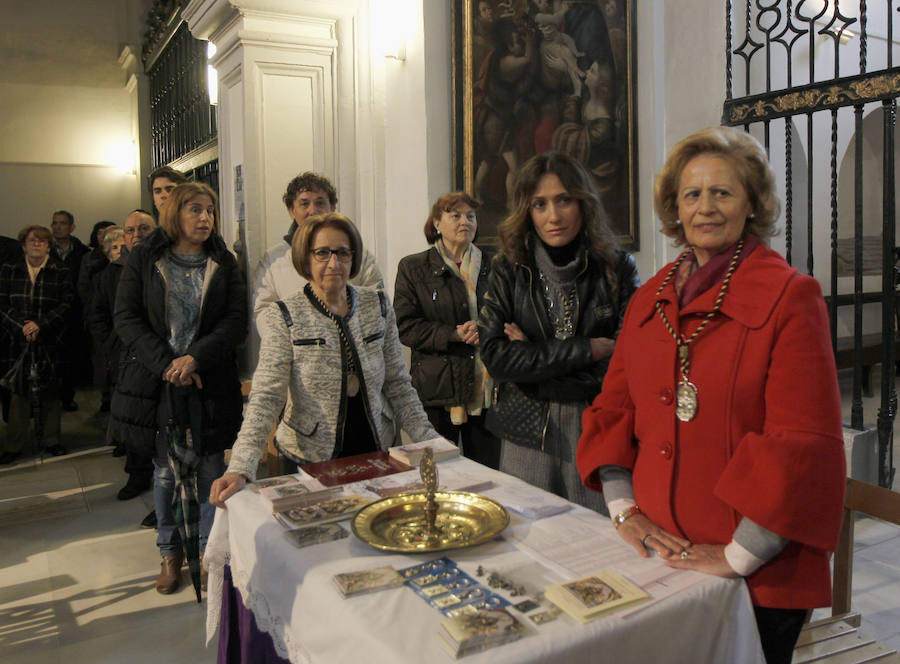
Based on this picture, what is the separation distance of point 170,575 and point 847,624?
10.0 ft

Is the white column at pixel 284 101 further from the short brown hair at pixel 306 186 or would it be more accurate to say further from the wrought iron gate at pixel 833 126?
the wrought iron gate at pixel 833 126

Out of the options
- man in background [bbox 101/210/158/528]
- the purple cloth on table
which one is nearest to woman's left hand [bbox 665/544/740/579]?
the purple cloth on table

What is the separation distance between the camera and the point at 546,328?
2645mm

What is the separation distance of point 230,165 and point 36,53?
8.37 m

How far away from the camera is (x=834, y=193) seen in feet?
14.7

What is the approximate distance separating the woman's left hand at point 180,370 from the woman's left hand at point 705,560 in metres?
2.59

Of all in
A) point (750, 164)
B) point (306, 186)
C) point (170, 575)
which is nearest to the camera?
point (750, 164)

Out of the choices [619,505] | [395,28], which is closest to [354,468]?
[619,505]

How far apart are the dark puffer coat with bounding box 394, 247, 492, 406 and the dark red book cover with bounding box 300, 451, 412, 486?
1.29 metres

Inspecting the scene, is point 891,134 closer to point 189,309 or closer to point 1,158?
point 189,309

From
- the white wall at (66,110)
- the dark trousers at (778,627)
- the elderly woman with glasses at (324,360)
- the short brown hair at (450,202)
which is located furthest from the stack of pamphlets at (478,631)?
the white wall at (66,110)

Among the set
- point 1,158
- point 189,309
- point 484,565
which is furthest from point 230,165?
point 1,158

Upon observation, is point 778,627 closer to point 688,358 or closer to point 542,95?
point 688,358

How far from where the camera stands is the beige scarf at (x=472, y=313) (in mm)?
3857
